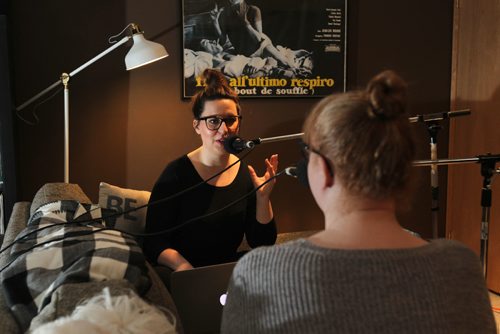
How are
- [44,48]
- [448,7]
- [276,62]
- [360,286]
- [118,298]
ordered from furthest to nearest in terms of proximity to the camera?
[448,7]
[276,62]
[44,48]
[118,298]
[360,286]

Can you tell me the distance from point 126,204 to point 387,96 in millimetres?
1502

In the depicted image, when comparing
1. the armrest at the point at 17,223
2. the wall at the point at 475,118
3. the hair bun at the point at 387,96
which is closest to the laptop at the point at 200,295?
the armrest at the point at 17,223

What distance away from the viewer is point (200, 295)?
1272mm

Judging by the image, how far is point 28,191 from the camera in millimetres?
2670

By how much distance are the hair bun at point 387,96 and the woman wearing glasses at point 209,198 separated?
974 millimetres

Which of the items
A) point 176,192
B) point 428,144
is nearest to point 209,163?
point 176,192

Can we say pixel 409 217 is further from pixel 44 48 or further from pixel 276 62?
pixel 44 48

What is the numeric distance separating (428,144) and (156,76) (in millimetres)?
1731

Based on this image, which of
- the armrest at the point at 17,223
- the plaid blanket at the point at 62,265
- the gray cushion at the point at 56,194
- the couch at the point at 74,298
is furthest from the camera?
the gray cushion at the point at 56,194

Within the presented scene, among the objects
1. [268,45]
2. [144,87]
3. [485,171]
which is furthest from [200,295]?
[268,45]

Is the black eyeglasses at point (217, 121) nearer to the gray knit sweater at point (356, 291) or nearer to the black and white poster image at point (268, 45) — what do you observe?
the black and white poster image at point (268, 45)

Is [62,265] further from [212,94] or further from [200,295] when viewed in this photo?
[212,94]

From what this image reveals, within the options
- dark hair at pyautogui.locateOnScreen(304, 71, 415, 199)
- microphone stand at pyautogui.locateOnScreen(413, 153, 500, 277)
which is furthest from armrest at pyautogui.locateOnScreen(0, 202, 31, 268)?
microphone stand at pyautogui.locateOnScreen(413, 153, 500, 277)

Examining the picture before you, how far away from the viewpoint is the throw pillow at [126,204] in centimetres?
196
